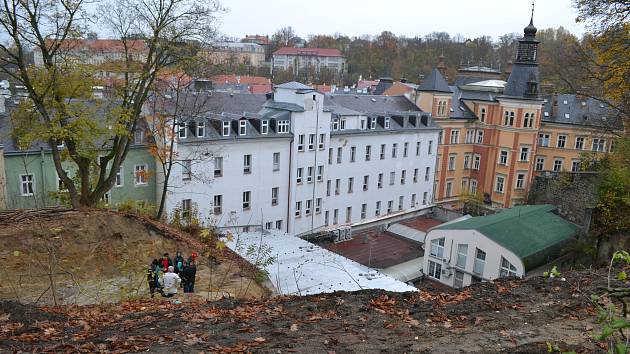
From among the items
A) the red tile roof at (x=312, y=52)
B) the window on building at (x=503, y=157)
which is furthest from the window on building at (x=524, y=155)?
the red tile roof at (x=312, y=52)

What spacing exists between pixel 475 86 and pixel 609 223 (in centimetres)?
2760

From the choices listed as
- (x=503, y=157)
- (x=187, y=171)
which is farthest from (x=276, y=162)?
(x=503, y=157)

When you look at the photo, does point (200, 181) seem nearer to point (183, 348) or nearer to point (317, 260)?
point (317, 260)

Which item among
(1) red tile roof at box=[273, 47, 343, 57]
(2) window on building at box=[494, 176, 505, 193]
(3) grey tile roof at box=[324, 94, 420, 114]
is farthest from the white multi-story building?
(1) red tile roof at box=[273, 47, 343, 57]

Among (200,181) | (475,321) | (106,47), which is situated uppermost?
(106,47)

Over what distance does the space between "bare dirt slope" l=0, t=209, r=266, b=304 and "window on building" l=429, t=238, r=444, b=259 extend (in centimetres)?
1179

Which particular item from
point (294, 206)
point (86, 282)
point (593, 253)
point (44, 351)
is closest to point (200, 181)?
point (294, 206)

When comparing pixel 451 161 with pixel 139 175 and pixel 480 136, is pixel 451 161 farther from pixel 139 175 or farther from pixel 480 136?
pixel 139 175

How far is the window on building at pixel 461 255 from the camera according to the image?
23.2 m

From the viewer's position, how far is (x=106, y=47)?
17484 millimetres

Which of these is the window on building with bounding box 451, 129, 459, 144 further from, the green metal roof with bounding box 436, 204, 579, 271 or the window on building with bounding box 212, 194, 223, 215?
the window on building with bounding box 212, 194, 223, 215

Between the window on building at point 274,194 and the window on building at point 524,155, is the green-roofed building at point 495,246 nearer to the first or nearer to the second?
the window on building at point 274,194

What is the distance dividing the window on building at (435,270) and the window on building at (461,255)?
56.2 inches

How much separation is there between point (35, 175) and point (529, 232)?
23561 mm
